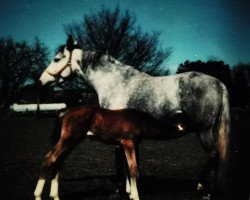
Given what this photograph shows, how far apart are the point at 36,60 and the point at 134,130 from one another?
42.4 metres

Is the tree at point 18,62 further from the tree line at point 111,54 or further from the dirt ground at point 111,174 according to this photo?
the dirt ground at point 111,174

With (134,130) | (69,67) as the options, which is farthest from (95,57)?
(134,130)

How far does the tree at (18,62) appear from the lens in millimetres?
45625

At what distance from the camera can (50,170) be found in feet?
17.6

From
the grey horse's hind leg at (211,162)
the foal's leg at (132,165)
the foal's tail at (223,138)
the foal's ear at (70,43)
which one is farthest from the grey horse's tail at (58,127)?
the foal's tail at (223,138)

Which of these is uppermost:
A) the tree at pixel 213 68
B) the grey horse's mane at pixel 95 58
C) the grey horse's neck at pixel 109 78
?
the tree at pixel 213 68

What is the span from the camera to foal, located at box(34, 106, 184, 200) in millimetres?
5453

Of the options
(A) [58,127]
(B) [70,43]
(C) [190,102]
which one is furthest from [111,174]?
(B) [70,43]

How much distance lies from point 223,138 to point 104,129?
2.16m

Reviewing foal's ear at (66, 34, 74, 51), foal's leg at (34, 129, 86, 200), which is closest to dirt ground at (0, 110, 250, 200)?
foal's leg at (34, 129, 86, 200)

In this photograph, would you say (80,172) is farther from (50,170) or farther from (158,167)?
(50,170)

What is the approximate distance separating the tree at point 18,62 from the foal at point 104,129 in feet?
135

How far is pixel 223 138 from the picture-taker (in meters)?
5.96

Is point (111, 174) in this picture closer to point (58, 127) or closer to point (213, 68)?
point (58, 127)
